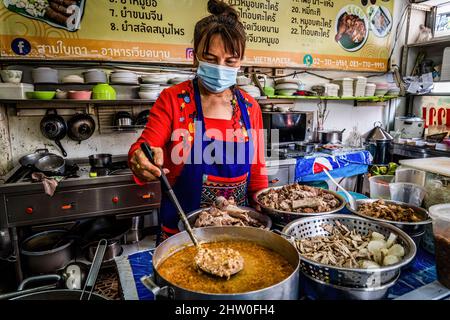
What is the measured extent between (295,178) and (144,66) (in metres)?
2.49

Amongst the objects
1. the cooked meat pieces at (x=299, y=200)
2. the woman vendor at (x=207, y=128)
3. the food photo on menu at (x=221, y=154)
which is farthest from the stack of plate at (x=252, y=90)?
the cooked meat pieces at (x=299, y=200)

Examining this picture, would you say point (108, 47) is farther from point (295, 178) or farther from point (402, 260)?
point (402, 260)

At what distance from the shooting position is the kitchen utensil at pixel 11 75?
313 cm

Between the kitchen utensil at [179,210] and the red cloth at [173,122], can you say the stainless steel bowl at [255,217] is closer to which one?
the kitchen utensil at [179,210]

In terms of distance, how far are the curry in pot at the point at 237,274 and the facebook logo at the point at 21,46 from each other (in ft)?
11.1

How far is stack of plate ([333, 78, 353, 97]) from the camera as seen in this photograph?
4.83m

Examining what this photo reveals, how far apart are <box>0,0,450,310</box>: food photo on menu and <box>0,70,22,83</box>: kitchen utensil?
23 millimetres

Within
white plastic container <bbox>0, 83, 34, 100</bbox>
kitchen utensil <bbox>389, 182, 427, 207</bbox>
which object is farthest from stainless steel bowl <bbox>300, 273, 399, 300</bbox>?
white plastic container <bbox>0, 83, 34, 100</bbox>

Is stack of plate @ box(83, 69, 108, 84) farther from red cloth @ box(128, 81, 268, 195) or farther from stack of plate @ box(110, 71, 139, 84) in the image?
red cloth @ box(128, 81, 268, 195)

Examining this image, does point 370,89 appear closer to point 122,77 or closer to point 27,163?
point 122,77

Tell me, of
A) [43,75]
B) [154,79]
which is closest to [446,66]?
[154,79]

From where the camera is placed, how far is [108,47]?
11.9 feet
